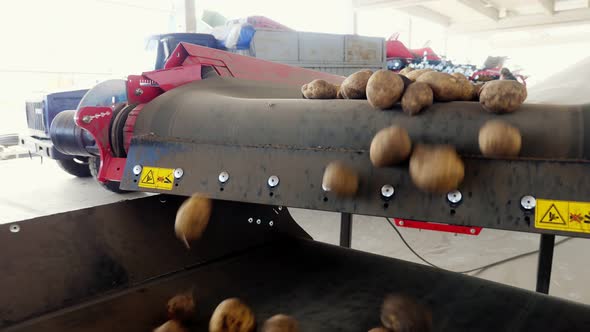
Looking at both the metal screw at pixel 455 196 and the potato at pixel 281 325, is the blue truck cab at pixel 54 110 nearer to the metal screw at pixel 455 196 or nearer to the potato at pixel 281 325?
the potato at pixel 281 325

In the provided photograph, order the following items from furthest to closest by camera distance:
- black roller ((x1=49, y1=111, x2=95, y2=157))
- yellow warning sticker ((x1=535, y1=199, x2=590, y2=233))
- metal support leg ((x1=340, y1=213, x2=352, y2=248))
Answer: black roller ((x1=49, y1=111, x2=95, y2=157))
metal support leg ((x1=340, y1=213, x2=352, y2=248))
yellow warning sticker ((x1=535, y1=199, x2=590, y2=233))

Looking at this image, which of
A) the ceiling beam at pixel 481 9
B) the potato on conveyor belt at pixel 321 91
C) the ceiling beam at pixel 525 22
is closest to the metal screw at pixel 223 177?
the potato on conveyor belt at pixel 321 91

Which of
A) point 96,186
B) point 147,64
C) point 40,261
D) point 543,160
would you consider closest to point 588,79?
point 543,160

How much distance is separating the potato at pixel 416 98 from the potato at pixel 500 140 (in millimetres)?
160

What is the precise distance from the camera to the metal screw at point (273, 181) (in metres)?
1.13

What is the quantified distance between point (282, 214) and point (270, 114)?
928 mm

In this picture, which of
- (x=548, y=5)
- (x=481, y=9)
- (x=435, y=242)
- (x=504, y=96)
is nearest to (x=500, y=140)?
(x=504, y=96)

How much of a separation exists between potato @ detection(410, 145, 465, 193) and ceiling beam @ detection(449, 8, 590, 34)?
645 inches

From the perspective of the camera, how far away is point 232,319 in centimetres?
119

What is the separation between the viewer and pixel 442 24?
641 inches

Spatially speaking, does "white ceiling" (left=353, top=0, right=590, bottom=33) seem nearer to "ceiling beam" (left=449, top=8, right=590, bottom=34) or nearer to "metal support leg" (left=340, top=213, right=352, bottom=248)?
"ceiling beam" (left=449, top=8, right=590, bottom=34)

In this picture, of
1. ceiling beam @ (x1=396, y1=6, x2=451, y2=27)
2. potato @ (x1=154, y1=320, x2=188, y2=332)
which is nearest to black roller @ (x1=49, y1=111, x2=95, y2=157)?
potato @ (x1=154, y1=320, x2=188, y2=332)

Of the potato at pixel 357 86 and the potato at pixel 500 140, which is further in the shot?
the potato at pixel 357 86

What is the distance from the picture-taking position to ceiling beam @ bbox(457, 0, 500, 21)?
13.9 metres
